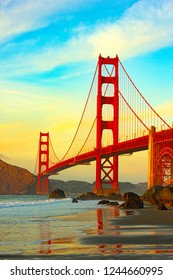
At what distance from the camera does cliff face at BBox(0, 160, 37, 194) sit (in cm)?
17350

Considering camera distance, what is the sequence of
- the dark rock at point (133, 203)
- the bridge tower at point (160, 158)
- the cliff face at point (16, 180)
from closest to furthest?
the dark rock at point (133, 203) < the bridge tower at point (160, 158) < the cliff face at point (16, 180)

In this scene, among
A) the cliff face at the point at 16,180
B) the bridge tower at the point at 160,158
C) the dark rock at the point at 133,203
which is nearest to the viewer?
the dark rock at the point at 133,203

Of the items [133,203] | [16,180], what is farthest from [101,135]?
[16,180]

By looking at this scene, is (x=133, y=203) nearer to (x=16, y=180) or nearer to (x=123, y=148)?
(x=123, y=148)

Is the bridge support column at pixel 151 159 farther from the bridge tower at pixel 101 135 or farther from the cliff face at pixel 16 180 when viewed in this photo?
the cliff face at pixel 16 180

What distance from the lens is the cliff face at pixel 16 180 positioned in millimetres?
173500

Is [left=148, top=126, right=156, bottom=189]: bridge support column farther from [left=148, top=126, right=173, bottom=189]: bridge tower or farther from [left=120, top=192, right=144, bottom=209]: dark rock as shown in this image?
[left=120, top=192, right=144, bottom=209]: dark rock

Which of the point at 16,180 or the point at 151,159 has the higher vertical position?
the point at 16,180

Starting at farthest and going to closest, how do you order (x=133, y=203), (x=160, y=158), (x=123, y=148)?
(x=123, y=148)
(x=160, y=158)
(x=133, y=203)

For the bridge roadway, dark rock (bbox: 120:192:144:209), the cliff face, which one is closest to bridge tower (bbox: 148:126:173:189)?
the bridge roadway

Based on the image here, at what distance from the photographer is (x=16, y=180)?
600ft

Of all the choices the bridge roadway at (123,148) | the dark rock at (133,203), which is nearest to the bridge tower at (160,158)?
the bridge roadway at (123,148)
